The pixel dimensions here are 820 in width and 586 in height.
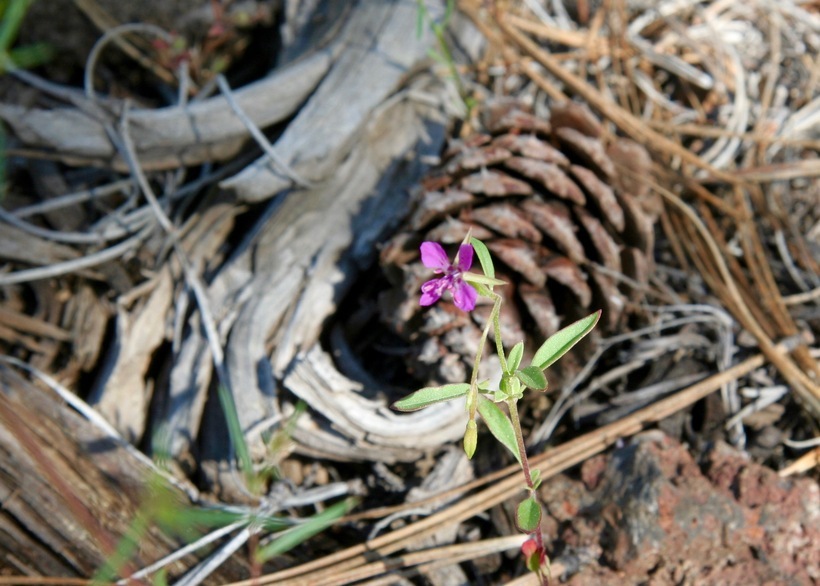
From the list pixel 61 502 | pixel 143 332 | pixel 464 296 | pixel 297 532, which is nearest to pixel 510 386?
pixel 464 296

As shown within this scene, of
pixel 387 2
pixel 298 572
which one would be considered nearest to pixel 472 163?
pixel 387 2

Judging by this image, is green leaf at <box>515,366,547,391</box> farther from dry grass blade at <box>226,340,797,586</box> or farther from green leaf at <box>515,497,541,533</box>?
dry grass blade at <box>226,340,797,586</box>

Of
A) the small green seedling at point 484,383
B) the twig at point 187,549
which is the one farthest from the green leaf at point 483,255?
the twig at point 187,549

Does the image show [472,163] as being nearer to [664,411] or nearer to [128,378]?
[664,411]

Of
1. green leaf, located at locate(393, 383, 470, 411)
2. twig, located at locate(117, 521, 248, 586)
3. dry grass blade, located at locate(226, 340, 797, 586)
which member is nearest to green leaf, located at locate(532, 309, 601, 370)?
green leaf, located at locate(393, 383, 470, 411)

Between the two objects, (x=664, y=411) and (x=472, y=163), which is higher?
(x=472, y=163)

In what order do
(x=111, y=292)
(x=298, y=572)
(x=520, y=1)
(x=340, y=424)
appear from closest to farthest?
(x=298, y=572) → (x=340, y=424) → (x=111, y=292) → (x=520, y=1)
